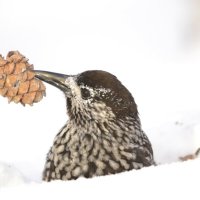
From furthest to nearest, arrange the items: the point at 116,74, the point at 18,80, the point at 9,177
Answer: the point at 116,74
the point at 9,177
the point at 18,80

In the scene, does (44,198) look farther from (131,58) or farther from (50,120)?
(131,58)

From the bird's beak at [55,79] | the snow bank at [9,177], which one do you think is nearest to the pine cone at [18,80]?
the bird's beak at [55,79]

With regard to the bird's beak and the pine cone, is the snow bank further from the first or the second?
the bird's beak

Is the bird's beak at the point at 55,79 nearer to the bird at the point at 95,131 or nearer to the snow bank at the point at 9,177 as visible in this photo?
the bird at the point at 95,131

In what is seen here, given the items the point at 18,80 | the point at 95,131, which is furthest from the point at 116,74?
the point at 18,80

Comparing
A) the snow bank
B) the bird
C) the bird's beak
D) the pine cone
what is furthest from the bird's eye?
the snow bank

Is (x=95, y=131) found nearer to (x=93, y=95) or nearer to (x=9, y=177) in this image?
(x=93, y=95)
